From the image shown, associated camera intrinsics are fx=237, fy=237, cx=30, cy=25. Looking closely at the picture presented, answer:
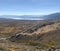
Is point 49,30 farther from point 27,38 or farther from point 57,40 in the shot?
point 57,40

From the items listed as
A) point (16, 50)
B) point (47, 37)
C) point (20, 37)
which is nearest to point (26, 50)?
point (16, 50)

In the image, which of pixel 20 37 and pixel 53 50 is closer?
pixel 53 50

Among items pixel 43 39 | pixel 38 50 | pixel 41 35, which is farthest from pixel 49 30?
pixel 38 50

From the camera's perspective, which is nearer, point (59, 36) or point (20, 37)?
point (59, 36)

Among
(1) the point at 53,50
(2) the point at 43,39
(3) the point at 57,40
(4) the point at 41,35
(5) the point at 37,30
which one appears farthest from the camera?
(5) the point at 37,30

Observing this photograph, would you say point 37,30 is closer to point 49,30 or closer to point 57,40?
point 49,30

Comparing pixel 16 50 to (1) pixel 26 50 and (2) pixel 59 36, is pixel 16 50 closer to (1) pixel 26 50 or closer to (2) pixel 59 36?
(1) pixel 26 50

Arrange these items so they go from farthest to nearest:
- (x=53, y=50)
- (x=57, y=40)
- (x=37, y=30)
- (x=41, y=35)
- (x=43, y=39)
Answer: (x=37, y=30) → (x=41, y=35) → (x=43, y=39) → (x=57, y=40) → (x=53, y=50)
